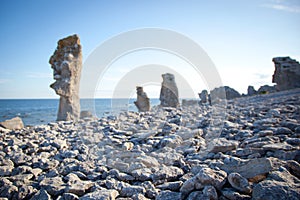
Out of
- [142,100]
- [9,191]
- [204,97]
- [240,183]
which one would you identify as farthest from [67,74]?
[204,97]

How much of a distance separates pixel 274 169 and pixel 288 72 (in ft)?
61.7

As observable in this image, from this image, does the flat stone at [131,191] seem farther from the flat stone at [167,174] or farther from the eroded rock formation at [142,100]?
the eroded rock formation at [142,100]

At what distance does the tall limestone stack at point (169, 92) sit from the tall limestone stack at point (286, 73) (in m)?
9.55

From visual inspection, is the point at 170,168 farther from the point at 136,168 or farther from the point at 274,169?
the point at 274,169

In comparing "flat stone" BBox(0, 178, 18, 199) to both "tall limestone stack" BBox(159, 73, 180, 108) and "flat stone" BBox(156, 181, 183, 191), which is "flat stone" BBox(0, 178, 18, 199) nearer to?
"flat stone" BBox(156, 181, 183, 191)

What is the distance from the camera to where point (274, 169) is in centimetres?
160

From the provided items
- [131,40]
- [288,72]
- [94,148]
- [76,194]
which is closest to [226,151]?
[76,194]

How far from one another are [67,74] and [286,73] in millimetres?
17478

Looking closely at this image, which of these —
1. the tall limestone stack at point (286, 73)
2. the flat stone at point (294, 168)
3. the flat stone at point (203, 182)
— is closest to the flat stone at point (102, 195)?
Result: the flat stone at point (203, 182)

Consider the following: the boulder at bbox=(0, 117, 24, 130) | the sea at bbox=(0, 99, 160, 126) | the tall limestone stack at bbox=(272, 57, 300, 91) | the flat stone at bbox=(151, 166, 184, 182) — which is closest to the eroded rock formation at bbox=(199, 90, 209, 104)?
the tall limestone stack at bbox=(272, 57, 300, 91)

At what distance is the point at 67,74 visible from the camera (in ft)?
34.3

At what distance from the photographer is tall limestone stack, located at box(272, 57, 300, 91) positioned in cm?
1638

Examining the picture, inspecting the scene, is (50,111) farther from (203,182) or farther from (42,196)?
(203,182)

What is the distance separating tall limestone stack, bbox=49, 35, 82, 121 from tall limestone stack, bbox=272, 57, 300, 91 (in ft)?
54.1
